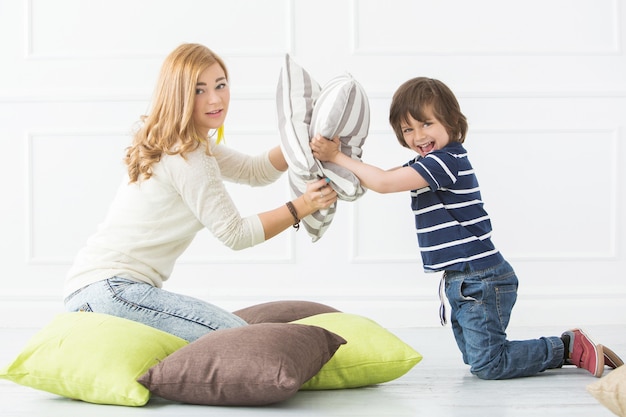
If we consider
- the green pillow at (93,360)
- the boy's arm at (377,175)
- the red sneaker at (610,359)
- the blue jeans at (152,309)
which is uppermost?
the boy's arm at (377,175)

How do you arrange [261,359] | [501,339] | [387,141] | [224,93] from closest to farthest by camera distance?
[261,359], [501,339], [224,93], [387,141]

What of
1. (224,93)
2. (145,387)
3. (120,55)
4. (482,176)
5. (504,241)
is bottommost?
(145,387)

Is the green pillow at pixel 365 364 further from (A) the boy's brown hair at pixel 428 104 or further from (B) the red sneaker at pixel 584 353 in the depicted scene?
(A) the boy's brown hair at pixel 428 104

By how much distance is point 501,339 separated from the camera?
2.17 metres

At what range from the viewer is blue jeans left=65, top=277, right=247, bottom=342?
2.10 meters

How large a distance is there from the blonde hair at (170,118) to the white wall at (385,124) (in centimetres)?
111

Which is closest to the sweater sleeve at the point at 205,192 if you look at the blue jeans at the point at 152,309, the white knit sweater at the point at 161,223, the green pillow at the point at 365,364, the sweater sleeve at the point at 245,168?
the white knit sweater at the point at 161,223

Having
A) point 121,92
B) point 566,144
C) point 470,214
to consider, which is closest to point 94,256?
point 470,214

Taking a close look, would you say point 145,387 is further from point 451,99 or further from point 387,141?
point 387,141

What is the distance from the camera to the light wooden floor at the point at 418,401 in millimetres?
1824

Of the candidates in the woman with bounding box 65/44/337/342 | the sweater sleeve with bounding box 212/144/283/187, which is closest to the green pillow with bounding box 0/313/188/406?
the woman with bounding box 65/44/337/342

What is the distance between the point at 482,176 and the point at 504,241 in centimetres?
28

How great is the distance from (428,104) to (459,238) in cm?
36

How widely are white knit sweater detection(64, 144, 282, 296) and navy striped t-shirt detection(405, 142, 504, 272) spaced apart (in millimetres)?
456
